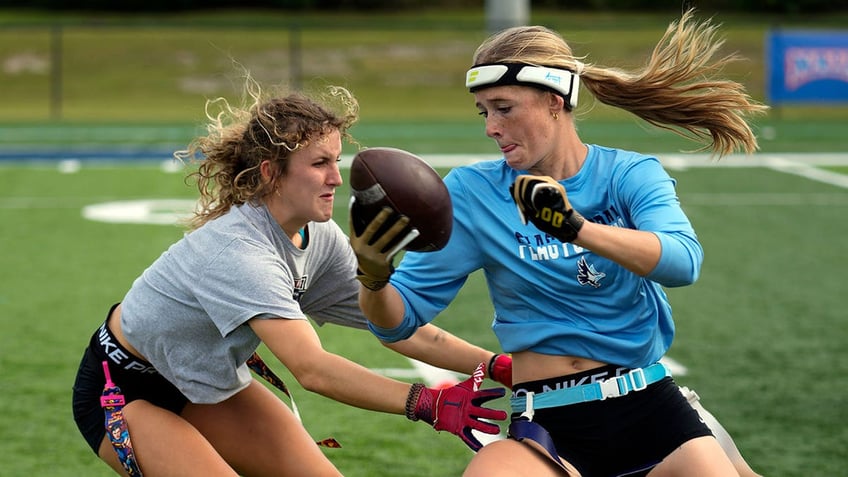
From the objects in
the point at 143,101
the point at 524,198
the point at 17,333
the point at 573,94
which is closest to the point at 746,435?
the point at 573,94

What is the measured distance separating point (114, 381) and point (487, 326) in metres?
3.98

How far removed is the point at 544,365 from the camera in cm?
393

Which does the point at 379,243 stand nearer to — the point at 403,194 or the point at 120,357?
the point at 403,194

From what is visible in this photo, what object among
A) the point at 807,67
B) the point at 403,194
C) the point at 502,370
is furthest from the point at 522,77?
the point at 807,67

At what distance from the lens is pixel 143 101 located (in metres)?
31.4

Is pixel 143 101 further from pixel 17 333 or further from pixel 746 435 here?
pixel 746 435

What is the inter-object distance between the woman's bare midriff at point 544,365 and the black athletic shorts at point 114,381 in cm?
112

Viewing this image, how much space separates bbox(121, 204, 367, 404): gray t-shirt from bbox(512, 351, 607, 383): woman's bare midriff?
0.66 meters

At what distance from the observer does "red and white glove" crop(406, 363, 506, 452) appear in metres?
3.71

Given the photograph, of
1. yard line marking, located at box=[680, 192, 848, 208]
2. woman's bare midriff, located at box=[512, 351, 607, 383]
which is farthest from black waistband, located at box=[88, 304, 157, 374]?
yard line marking, located at box=[680, 192, 848, 208]

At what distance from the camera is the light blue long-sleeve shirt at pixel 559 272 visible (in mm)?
3863

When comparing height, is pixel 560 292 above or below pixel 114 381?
above

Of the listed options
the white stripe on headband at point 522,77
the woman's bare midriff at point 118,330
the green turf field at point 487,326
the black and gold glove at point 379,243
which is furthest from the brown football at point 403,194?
the green turf field at point 487,326

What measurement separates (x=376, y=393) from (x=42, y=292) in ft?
18.8
